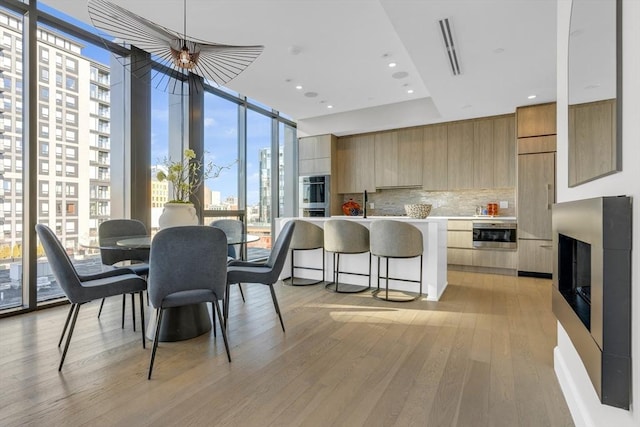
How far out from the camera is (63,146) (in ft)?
11.4

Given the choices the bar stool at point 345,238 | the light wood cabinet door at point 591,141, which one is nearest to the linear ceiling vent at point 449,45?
the light wood cabinet door at point 591,141

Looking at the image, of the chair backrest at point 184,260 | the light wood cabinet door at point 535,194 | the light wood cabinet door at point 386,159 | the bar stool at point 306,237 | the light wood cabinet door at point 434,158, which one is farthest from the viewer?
the light wood cabinet door at point 386,159

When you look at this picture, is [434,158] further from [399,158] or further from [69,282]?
[69,282]

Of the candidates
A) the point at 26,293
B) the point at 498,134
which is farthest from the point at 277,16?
the point at 498,134

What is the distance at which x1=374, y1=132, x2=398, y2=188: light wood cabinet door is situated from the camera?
6.36 meters

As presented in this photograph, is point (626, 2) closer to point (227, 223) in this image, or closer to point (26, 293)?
point (227, 223)

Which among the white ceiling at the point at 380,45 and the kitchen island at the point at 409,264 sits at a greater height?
the white ceiling at the point at 380,45

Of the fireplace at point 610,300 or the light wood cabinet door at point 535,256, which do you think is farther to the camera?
the light wood cabinet door at point 535,256

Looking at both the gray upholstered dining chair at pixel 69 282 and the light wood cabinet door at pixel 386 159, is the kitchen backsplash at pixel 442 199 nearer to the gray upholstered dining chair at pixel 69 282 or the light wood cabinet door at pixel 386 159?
the light wood cabinet door at pixel 386 159

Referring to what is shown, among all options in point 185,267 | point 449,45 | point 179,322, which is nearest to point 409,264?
point 449,45

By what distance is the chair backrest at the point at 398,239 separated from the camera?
3.59 m

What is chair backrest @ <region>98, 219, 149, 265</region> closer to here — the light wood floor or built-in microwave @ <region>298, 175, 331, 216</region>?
the light wood floor

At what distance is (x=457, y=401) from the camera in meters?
1.73

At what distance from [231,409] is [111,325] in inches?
69.9
